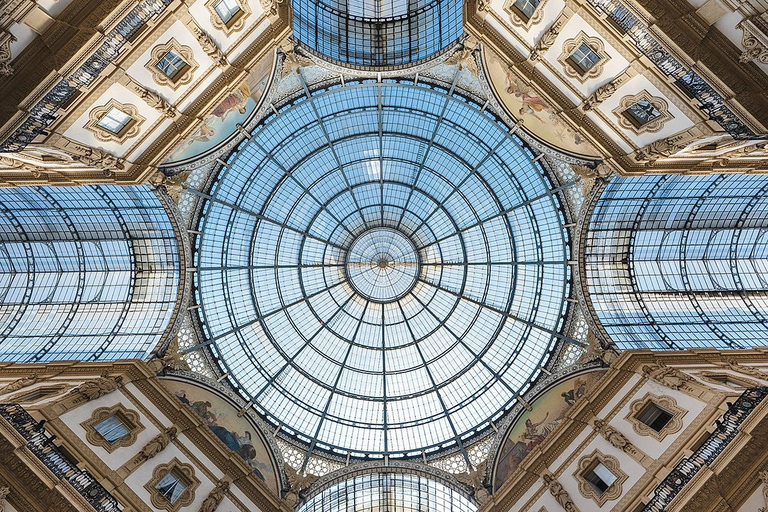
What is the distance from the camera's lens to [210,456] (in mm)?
21969

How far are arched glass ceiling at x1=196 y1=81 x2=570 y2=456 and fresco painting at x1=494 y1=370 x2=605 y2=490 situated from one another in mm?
1656

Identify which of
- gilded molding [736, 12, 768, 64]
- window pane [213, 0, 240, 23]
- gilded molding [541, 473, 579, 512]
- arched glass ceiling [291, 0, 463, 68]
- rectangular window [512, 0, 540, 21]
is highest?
gilded molding [736, 12, 768, 64]

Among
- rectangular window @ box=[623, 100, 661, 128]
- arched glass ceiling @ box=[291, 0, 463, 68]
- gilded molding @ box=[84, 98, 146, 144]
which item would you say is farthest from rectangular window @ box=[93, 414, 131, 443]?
rectangular window @ box=[623, 100, 661, 128]

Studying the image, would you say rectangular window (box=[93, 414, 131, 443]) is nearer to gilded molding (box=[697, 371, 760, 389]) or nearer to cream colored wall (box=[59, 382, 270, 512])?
cream colored wall (box=[59, 382, 270, 512])

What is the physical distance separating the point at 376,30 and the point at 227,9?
8.30 meters

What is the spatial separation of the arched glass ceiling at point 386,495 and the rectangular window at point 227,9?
74.3 ft

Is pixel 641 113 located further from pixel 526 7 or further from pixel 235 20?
pixel 235 20

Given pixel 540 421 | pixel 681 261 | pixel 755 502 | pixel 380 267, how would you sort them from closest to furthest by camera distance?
pixel 755 502 → pixel 540 421 → pixel 681 261 → pixel 380 267

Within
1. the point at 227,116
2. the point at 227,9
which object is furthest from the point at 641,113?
the point at 227,116

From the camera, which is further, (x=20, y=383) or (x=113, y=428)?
(x=113, y=428)

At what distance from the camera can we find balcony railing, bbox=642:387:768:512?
47.8ft

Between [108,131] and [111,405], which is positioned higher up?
[108,131]

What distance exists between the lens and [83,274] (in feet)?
85.4

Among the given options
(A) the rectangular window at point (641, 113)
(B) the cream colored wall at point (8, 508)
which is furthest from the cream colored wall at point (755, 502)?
(B) the cream colored wall at point (8, 508)
